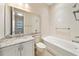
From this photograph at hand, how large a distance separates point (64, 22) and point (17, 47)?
1.05m

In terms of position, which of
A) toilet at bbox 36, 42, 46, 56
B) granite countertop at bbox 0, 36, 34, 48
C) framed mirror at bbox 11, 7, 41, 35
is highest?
framed mirror at bbox 11, 7, 41, 35

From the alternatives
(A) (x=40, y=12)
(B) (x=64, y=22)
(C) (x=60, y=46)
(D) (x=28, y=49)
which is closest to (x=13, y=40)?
(D) (x=28, y=49)

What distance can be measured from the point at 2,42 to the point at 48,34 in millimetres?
875

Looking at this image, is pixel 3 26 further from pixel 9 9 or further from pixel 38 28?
pixel 38 28

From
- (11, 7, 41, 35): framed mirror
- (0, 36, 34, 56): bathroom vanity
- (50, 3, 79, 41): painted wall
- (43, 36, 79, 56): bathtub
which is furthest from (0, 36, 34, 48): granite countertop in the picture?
(50, 3, 79, 41): painted wall

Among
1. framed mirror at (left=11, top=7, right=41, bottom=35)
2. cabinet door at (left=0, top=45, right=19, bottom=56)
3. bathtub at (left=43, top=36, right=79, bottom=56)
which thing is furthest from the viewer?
framed mirror at (left=11, top=7, right=41, bottom=35)

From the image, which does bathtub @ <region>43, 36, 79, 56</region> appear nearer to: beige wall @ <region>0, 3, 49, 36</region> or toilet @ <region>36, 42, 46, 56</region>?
toilet @ <region>36, 42, 46, 56</region>

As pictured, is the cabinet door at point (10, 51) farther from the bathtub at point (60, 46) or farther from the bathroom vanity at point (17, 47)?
the bathtub at point (60, 46)

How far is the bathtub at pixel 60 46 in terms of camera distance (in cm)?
202

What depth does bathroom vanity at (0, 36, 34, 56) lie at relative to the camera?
1.90 metres

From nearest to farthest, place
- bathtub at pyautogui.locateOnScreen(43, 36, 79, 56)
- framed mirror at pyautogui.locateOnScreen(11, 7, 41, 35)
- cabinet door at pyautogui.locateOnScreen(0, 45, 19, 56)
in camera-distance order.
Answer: cabinet door at pyautogui.locateOnScreen(0, 45, 19, 56) → bathtub at pyautogui.locateOnScreen(43, 36, 79, 56) → framed mirror at pyautogui.locateOnScreen(11, 7, 41, 35)

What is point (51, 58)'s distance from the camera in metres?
1.99

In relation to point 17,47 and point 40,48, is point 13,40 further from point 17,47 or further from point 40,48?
point 40,48

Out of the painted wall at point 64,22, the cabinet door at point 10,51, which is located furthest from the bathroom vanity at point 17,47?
the painted wall at point 64,22
